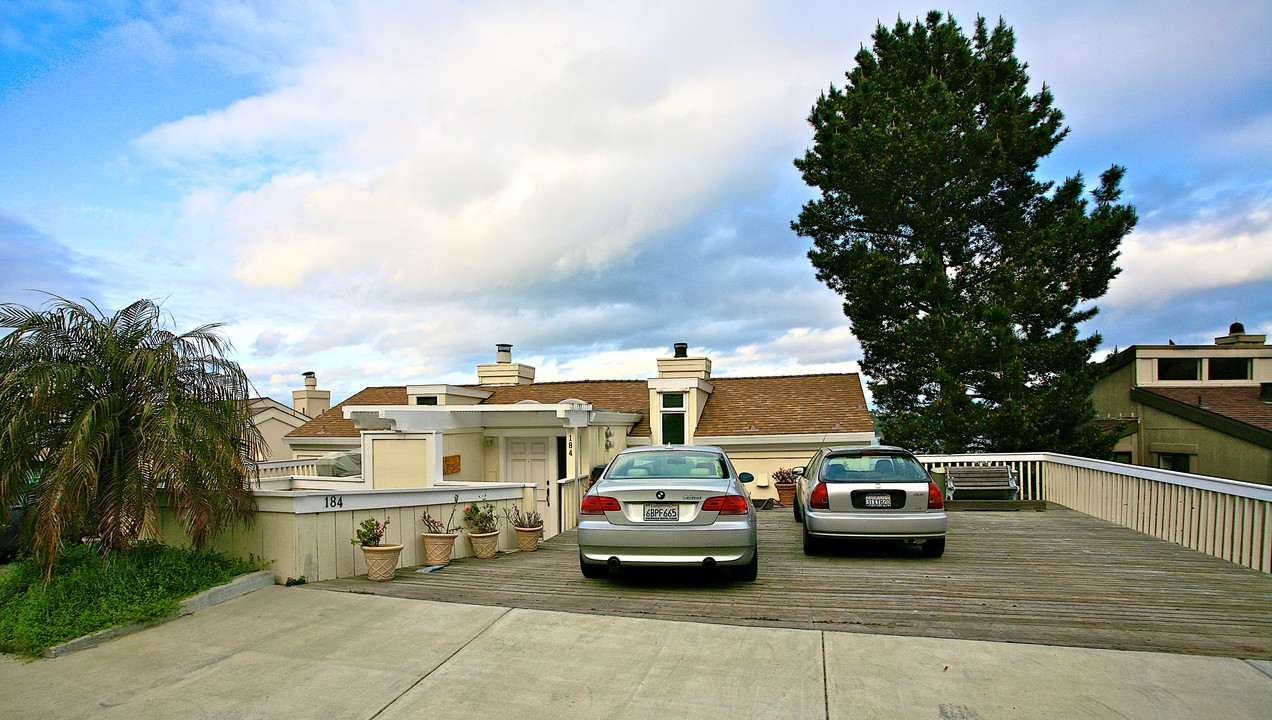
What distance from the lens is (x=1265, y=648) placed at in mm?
4879

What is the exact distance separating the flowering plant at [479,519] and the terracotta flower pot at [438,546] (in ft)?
2.91

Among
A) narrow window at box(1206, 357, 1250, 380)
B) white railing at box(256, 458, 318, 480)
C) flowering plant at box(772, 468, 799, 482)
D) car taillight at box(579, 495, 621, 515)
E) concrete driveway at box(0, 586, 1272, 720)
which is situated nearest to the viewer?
concrete driveway at box(0, 586, 1272, 720)

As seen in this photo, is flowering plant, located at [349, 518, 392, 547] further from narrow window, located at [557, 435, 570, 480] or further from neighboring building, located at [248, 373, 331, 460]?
neighboring building, located at [248, 373, 331, 460]

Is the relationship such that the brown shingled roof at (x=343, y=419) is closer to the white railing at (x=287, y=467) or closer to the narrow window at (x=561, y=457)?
the white railing at (x=287, y=467)

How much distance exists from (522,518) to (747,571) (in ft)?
15.6

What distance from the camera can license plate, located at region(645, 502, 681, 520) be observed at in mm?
6797

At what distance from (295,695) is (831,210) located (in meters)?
23.0

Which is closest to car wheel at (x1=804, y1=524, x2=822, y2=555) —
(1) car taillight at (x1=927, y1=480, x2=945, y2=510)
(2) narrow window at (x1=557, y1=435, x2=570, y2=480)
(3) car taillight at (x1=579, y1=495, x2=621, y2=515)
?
(1) car taillight at (x1=927, y1=480, x2=945, y2=510)

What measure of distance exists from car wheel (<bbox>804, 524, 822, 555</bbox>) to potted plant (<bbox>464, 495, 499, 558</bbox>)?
13.6ft

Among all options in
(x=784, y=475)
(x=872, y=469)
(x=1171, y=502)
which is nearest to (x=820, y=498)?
(x=872, y=469)

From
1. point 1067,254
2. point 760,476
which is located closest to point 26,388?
point 760,476

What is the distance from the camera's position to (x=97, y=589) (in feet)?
19.4

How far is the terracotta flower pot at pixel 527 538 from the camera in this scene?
1045cm

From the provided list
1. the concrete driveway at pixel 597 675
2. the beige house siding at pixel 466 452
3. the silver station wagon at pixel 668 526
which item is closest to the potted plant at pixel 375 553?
the concrete driveway at pixel 597 675
